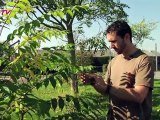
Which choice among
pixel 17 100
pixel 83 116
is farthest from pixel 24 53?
pixel 83 116

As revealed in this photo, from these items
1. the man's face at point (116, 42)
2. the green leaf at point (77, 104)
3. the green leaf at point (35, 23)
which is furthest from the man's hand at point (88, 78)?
the green leaf at point (35, 23)

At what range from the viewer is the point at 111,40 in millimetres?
4152

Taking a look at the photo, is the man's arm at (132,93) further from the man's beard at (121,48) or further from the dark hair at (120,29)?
the dark hair at (120,29)

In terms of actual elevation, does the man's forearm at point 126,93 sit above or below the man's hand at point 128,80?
below

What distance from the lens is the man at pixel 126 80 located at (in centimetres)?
404

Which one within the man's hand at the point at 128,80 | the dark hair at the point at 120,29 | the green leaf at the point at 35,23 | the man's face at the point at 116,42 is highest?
the green leaf at the point at 35,23

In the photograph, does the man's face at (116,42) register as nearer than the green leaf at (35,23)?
Yes

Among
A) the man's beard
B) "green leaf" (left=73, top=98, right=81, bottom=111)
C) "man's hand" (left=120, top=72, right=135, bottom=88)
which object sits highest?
the man's beard

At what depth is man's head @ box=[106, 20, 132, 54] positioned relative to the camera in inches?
163

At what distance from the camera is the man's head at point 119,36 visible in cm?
413

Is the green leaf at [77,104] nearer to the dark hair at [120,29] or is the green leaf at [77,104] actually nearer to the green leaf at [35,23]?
the dark hair at [120,29]

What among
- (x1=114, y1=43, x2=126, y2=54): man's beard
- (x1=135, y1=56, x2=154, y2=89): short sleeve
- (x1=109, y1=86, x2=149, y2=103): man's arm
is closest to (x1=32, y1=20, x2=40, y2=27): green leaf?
(x1=114, y1=43, x2=126, y2=54): man's beard

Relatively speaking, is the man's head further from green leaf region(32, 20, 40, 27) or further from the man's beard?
green leaf region(32, 20, 40, 27)

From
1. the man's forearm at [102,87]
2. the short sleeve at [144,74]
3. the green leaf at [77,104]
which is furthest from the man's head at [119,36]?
the green leaf at [77,104]
